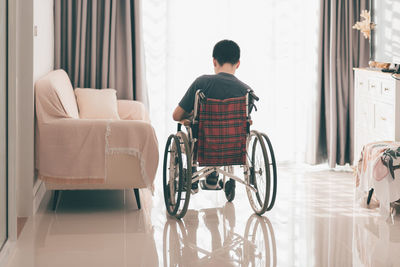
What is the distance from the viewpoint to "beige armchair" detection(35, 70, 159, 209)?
4160 mm

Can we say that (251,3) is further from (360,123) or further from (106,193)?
(106,193)

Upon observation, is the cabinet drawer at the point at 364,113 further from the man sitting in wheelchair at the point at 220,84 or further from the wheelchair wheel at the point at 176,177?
the wheelchair wheel at the point at 176,177

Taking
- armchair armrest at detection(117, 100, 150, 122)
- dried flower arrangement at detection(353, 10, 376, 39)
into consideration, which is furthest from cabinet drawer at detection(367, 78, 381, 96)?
armchair armrest at detection(117, 100, 150, 122)

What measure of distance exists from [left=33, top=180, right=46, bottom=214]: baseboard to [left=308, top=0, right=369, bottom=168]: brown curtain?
9.18ft

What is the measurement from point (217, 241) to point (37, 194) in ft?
4.85

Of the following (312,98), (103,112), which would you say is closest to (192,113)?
(103,112)

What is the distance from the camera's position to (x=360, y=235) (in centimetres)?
385

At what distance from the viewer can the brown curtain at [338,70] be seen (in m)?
6.12

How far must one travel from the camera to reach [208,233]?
12.7 ft

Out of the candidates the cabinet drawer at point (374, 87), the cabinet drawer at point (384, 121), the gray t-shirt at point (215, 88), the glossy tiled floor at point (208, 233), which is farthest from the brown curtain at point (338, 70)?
the gray t-shirt at point (215, 88)

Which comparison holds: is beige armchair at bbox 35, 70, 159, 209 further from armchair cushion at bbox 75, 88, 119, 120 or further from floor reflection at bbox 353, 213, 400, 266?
floor reflection at bbox 353, 213, 400, 266

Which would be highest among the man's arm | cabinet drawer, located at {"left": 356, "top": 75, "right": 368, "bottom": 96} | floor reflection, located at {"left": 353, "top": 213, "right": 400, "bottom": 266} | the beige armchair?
cabinet drawer, located at {"left": 356, "top": 75, "right": 368, "bottom": 96}

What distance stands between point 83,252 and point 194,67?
124 inches

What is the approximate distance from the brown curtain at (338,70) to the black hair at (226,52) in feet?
7.24
